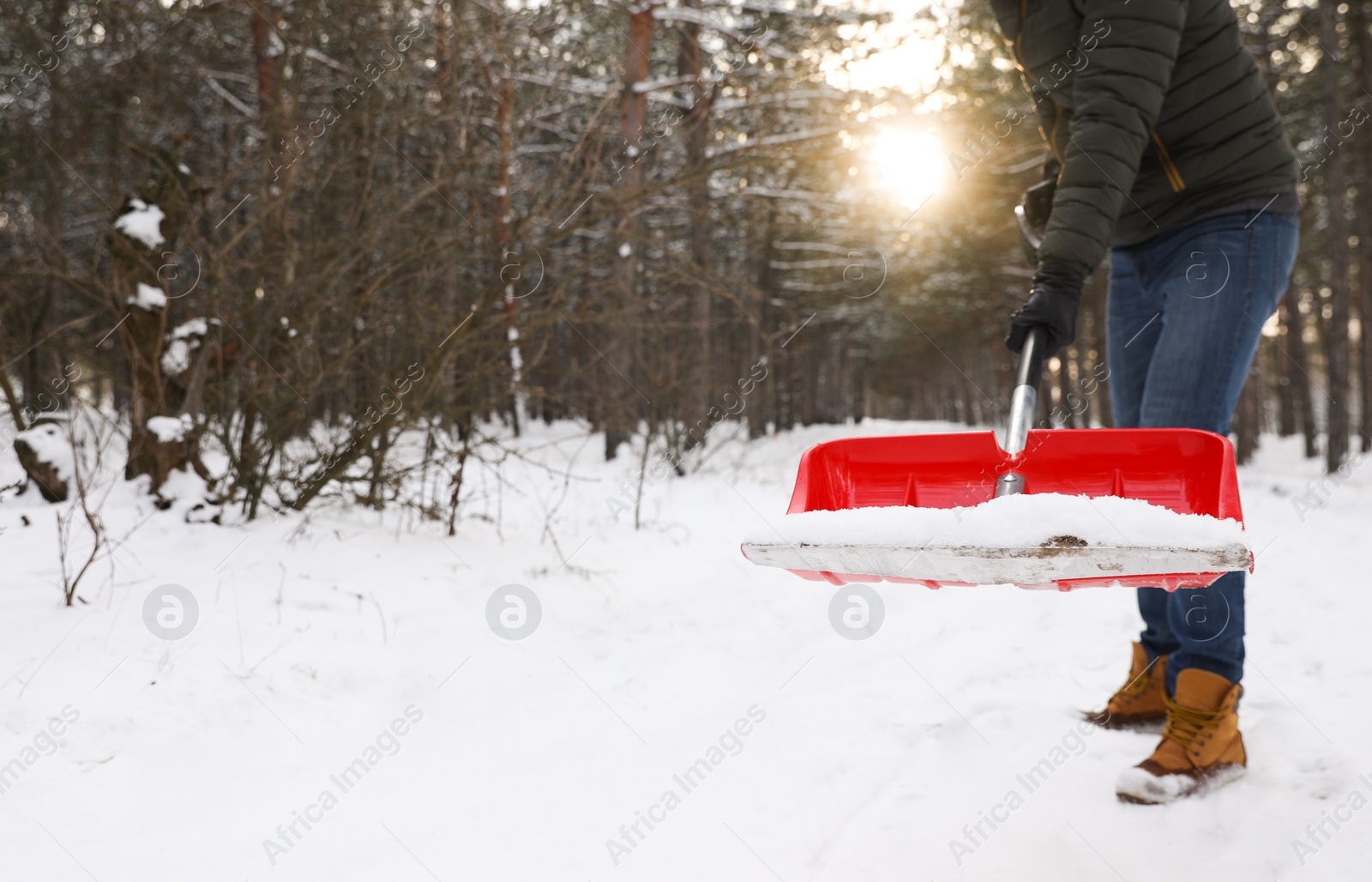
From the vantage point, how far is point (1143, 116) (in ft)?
6.07

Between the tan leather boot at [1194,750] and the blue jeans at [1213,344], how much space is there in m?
0.05

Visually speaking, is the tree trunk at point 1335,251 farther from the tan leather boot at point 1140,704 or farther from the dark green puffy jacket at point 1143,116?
the tan leather boot at point 1140,704

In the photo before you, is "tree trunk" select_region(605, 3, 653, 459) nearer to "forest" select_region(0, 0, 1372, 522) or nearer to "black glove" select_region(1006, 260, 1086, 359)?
"forest" select_region(0, 0, 1372, 522)

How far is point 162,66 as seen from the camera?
6.78 meters

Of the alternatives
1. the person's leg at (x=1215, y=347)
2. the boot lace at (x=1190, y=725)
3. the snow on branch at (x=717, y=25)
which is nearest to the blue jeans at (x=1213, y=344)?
the person's leg at (x=1215, y=347)

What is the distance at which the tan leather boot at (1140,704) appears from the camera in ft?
7.36

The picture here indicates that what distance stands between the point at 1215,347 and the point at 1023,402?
66cm

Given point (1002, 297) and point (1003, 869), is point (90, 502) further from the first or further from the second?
point (1002, 297)

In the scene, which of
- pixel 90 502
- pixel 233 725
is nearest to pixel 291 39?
pixel 90 502

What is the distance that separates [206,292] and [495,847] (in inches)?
128

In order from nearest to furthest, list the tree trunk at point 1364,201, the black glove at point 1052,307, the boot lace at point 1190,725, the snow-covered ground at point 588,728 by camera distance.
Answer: the snow-covered ground at point 588,728 → the black glove at point 1052,307 → the boot lace at point 1190,725 → the tree trunk at point 1364,201

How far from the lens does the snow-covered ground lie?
5.34 ft

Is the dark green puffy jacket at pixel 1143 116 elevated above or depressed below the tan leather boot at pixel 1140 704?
above

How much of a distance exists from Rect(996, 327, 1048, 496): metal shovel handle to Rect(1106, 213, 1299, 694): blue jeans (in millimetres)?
485
